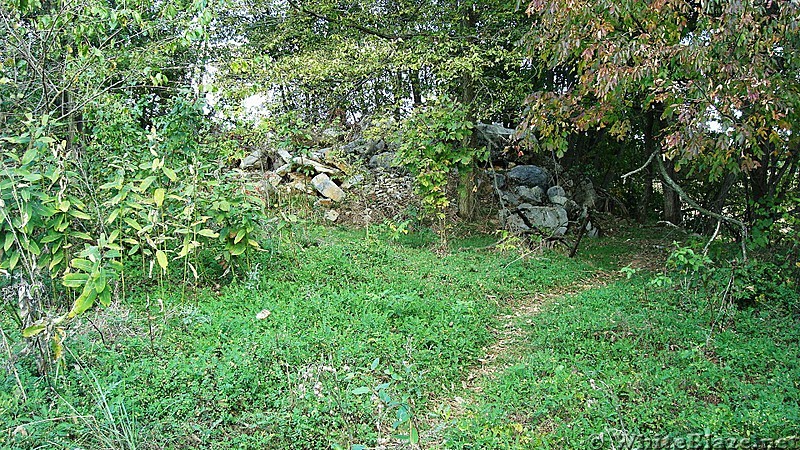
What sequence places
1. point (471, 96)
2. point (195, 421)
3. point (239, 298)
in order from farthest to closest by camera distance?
1. point (471, 96)
2. point (239, 298)
3. point (195, 421)

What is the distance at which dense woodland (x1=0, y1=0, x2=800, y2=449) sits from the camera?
107 inches

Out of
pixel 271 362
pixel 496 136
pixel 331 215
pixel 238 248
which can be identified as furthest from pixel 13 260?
pixel 496 136

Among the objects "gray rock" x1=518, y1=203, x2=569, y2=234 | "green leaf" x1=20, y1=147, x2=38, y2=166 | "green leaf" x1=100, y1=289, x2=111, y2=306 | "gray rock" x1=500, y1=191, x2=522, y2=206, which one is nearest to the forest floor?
"green leaf" x1=100, y1=289, x2=111, y2=306

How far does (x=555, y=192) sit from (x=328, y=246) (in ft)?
15.9

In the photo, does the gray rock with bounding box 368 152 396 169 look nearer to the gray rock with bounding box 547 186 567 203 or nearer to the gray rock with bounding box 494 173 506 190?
the gray rock with bounding box 494 173 506 190

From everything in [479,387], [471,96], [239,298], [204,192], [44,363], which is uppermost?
[471,96]

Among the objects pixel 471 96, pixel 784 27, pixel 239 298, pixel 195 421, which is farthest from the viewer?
pixel 471 96

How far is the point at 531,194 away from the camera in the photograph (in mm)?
8766

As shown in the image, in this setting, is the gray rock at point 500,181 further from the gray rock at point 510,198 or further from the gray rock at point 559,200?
Answer: the gray rock at point 559,200

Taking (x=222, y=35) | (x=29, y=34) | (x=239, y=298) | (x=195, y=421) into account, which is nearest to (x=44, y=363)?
(x=195, y=421)

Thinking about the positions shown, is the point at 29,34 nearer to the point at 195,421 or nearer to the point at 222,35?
the point at 195,421

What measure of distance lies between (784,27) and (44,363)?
4.78 metres

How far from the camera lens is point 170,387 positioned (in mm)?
2801

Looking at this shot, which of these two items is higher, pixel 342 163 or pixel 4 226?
pixel 4 226
